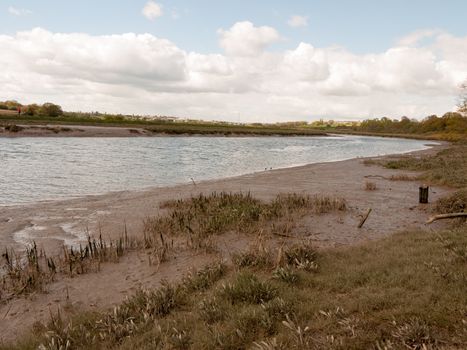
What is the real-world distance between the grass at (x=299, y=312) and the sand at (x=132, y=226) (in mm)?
1341

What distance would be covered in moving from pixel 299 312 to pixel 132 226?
8088 mm

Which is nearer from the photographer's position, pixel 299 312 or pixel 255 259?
pixel 299 312

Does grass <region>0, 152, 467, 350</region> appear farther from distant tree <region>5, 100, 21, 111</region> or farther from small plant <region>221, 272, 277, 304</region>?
distant tree <region>5, 100, 21, 111</region>

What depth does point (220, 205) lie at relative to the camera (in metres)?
13.4

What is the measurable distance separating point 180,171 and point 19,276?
2144cm

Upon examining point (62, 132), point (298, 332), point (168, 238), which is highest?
point (62, 132)

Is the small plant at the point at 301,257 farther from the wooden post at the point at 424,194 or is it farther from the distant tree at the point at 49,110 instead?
the distant tree at the point at 49,110

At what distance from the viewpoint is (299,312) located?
5133 mm

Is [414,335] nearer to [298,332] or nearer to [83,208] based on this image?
[298,332]

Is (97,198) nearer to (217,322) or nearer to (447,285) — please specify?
(217,322)

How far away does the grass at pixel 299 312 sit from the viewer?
14.4 ft

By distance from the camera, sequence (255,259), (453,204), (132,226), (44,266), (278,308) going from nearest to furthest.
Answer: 1. (278,308)
2. (255,259)
3. (44,266)
4. (132,226)
5. (453,204)

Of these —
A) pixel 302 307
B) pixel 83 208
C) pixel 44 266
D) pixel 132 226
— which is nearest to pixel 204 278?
pixel 302 307

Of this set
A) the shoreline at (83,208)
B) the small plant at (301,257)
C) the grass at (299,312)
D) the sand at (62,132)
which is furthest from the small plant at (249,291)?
the sand at (62,132)
